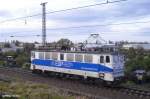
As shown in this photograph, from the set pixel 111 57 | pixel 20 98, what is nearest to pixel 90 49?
pixel 111 57

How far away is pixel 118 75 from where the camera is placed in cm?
3000

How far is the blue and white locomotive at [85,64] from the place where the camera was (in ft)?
96.6

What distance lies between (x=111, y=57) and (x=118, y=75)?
1890mm

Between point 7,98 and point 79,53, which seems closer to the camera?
point 7,98

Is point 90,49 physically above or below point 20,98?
above

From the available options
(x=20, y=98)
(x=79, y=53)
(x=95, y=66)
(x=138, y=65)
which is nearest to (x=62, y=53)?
(x=79, y=53)

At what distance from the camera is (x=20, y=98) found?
19.3 m

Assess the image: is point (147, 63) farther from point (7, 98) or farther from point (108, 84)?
point (7, 98)

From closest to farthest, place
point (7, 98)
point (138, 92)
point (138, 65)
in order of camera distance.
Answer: point (7, 98)
point (138, 92)
point (138, 65)

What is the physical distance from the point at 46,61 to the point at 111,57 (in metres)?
10.2

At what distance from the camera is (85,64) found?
31.6 meters

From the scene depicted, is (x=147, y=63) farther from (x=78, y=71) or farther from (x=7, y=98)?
(x=7, y=98)

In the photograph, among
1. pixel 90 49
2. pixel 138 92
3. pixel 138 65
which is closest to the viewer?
pixel 138 92

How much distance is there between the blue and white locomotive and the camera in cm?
2945
